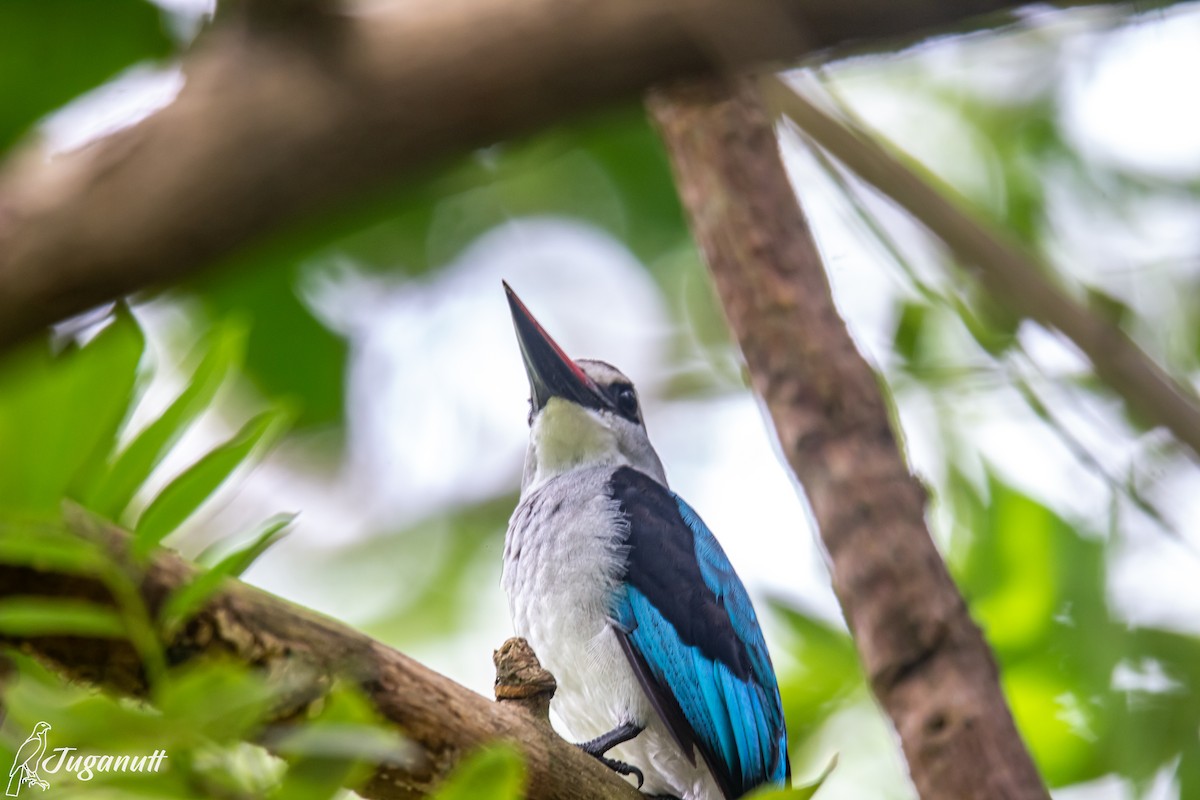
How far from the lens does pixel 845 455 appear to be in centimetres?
345

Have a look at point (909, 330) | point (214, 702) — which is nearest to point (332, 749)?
point (214, 702)

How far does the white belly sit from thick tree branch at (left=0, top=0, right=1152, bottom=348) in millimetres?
2563

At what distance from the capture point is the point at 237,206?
3.76ft

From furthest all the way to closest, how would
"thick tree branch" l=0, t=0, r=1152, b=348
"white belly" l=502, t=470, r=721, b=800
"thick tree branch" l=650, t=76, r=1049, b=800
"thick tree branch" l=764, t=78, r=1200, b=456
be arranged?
"white belly" l=502, t=470, r=721, b=800 < "thick tree branch" l=650, t=76, r=1049, b=800 < "thick tree branch" l=764, t=78, r=1200, b=456 < "thick tree branch" l=0, t=0, r=1152, b=348

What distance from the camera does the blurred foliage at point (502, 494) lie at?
4.62 ft

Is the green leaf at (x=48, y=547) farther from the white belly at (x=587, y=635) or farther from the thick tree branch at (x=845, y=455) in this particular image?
the white belly at (x=587, y=635)

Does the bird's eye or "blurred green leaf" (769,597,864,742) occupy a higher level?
the bird's eye

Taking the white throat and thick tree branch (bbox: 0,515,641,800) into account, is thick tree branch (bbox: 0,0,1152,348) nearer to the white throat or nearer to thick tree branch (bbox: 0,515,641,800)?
thick tree branch (bbox: 0,515,641,800)

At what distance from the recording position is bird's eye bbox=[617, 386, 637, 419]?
207 inches

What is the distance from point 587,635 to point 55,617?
2.34 metres

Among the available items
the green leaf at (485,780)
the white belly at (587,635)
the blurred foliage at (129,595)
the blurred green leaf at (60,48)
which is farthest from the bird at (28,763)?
the blurred green leaf at (60,48)

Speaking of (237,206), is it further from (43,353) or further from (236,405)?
(236,405)

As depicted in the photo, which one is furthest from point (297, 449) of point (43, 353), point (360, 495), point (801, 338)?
point (43, 353)

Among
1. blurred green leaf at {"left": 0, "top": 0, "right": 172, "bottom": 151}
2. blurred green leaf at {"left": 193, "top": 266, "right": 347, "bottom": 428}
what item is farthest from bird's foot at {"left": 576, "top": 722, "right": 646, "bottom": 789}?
blurred green leaf at {"left": 0, "top": 0, "right": 172, "bottom": 151}
